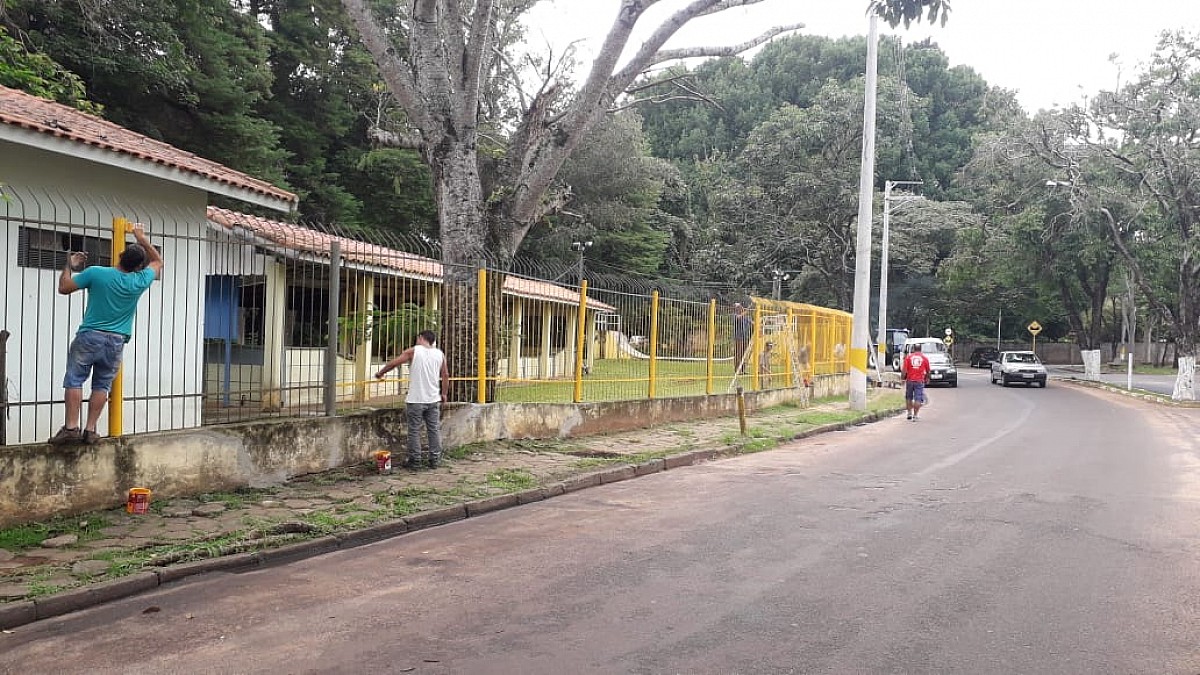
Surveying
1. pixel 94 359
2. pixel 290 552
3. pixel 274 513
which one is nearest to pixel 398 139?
pixel 94 359

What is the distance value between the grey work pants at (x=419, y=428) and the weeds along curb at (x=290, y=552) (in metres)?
1.44

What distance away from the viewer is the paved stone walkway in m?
5.75

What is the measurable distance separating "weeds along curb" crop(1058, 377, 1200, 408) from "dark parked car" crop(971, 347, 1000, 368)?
1936 centimetres

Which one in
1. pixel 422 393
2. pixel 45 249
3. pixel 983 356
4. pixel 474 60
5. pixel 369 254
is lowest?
pixel 983 356

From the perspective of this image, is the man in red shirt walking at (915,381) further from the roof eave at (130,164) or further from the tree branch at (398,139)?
the roof eave at (130,164)

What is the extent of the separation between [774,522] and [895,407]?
1385cm

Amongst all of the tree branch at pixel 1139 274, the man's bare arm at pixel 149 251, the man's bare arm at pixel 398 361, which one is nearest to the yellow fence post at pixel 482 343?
the man's bare arm at pixel 398 361

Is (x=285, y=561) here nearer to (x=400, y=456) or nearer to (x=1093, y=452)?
(x=400, y=456)

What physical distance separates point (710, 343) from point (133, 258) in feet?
35.0

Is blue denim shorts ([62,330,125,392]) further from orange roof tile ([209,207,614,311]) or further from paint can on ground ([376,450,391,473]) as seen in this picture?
paint can on ground ([376,450,391,473])

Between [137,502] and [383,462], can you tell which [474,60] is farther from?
[137,502]

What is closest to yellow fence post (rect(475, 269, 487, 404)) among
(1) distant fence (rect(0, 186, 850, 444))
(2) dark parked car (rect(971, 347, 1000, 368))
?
(1) distant fence (rect(0, 186, 850, 444))

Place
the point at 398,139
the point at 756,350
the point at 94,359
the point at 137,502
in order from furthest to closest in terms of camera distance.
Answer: the point at 756,350, the point at 398,139, the point at 137,502, the point at 94,359

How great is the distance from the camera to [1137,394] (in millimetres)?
27406
